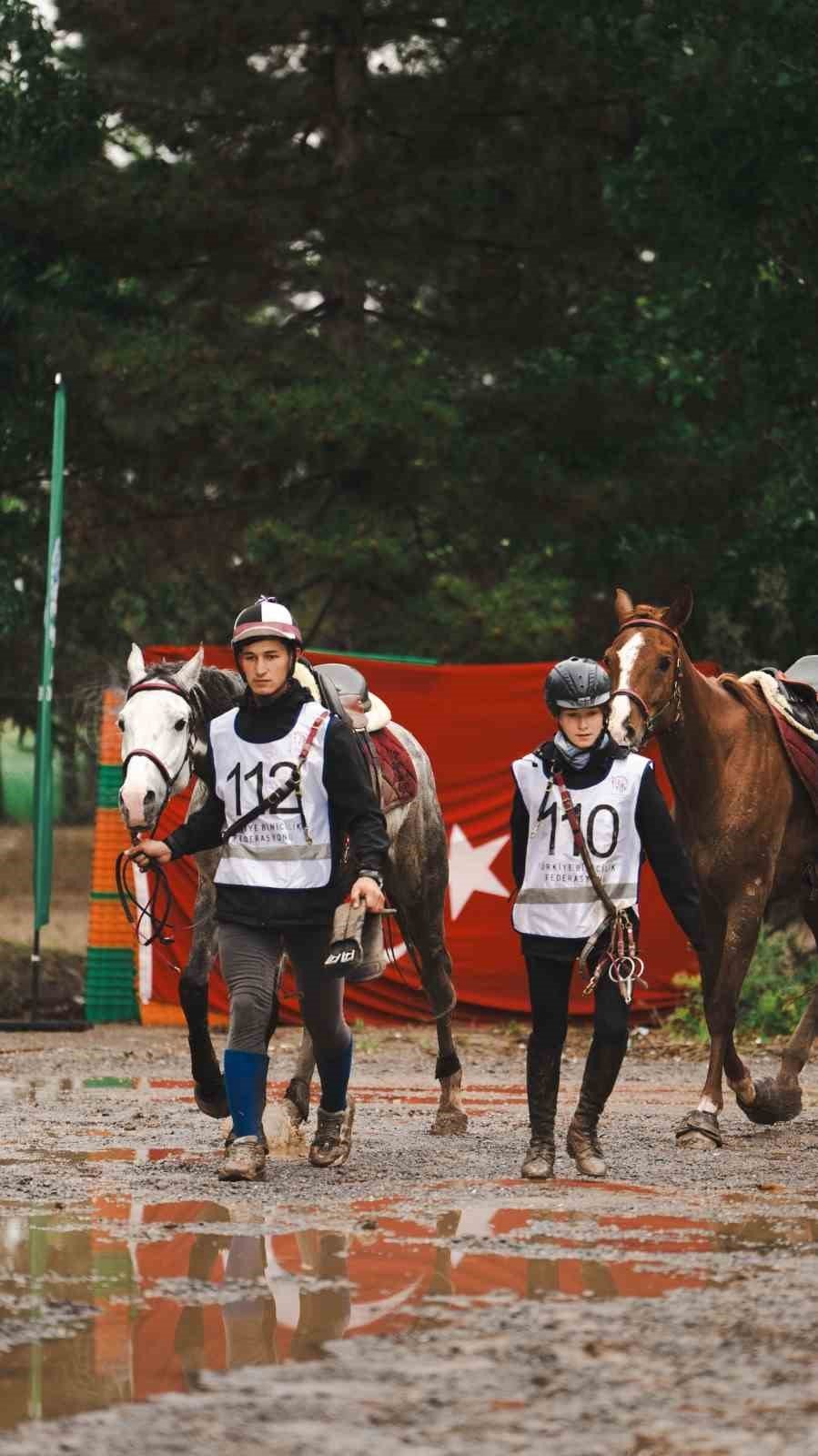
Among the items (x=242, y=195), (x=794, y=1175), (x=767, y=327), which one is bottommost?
(x=794, y=1175)

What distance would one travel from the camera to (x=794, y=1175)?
8.76 metres

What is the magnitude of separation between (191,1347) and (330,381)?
693 inches

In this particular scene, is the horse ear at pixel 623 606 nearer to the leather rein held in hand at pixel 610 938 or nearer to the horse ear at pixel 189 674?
the leather rein held in hand at pixel 610 938

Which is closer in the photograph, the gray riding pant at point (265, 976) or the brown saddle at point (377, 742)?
the gray riding pant at point (265, 976)

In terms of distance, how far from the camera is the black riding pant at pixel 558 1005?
8.62m

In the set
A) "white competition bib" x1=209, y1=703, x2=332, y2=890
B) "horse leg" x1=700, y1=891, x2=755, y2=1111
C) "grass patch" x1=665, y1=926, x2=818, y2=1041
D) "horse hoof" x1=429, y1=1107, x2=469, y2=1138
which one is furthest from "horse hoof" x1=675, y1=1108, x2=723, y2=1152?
"grass patch" x1=665, y1=926, x2=818, y2=1041

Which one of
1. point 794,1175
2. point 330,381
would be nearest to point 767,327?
point 330,381

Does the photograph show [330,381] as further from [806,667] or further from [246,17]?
[806,667]

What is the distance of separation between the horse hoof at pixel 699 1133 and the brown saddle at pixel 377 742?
2023 mm

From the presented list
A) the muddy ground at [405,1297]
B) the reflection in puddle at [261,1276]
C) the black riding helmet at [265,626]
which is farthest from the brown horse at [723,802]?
the reflection in puddle at [261,1276]

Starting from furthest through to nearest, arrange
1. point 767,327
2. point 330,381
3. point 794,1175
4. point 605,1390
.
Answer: point 330,381
point 767,327
point 794,1175
point 605,1390

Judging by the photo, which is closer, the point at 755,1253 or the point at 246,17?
the point at 755,1253

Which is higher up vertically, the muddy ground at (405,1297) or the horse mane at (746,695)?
the horse mane at (746,695)

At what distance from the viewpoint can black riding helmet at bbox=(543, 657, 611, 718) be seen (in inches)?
338
